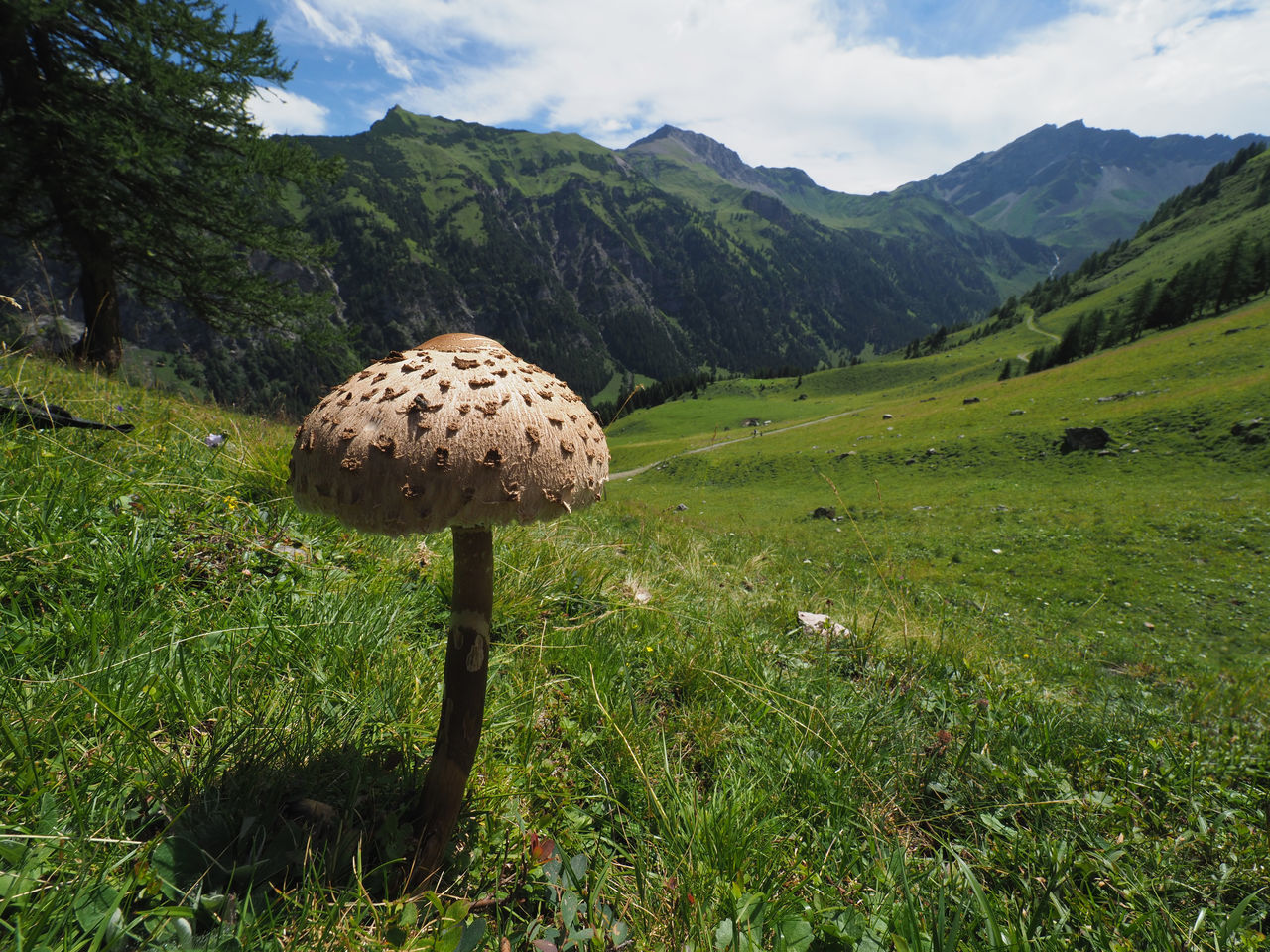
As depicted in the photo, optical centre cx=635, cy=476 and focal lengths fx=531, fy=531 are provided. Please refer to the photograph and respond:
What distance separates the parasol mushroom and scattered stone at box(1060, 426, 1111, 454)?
35.2 metres

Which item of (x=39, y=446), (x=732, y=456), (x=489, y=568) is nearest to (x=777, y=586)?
(x=489, y=568)

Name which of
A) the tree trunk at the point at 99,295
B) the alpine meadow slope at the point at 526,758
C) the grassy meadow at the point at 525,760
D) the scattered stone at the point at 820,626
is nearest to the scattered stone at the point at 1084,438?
the alpine meadow slope at the point at 526,758

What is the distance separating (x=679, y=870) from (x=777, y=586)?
6.03 m

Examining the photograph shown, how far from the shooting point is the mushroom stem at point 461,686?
2.29 meters

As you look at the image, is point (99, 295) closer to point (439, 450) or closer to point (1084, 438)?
point (439, 450)

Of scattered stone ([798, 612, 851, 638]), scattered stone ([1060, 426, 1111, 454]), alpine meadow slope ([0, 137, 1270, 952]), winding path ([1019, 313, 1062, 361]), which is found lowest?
scattered stone ([1060, 426, 1111, 454])

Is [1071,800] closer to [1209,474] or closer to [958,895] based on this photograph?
[958,895]

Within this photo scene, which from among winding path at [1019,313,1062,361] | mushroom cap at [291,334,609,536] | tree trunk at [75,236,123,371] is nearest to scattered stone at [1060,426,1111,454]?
mushroom cap at [291,334,609,536]

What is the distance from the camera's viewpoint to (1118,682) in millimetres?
7996

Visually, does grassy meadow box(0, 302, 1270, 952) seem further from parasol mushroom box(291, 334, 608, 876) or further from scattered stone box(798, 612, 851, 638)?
parasol mushroom box(291, 334, 608, 876)

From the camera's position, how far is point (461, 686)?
2.32m

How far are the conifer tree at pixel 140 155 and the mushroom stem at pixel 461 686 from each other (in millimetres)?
13098

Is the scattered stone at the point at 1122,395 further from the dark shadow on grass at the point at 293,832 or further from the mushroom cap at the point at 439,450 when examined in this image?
the dark shadow on grass at the point at 293,832

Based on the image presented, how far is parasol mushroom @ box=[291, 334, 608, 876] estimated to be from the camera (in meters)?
1.90
